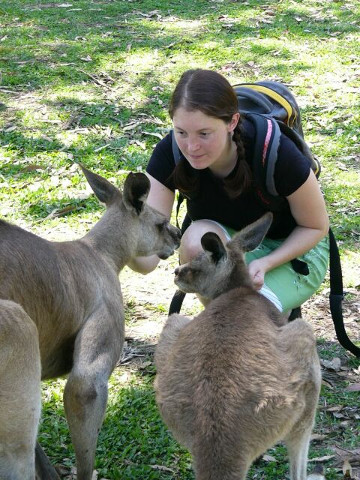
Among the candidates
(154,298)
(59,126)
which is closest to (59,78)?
(59,126)

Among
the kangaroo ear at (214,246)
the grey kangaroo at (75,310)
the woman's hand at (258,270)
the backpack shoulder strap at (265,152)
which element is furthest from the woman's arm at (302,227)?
the grey kangaroo at (75,310)

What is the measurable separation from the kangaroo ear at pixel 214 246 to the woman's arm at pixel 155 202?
57cm

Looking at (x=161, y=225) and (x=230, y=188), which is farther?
(x=161, y=225)

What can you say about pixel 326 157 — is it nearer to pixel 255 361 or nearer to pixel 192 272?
pixel 192 272

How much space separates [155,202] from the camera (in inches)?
143

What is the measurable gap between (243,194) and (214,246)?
45cm

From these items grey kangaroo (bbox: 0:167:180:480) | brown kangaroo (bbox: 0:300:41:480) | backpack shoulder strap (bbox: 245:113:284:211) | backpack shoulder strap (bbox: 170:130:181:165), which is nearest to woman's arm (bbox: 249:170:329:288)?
backpack shoulder strap (bbox: 245:113:284:211)

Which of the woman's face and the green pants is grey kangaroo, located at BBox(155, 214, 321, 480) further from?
the green pants

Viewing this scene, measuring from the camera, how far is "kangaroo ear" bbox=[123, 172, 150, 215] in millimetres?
3252

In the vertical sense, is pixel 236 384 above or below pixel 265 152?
below

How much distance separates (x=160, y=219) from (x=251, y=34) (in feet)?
16.6

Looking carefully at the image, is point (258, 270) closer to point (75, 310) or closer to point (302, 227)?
point (302, 227)

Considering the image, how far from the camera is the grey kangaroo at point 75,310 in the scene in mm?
2760

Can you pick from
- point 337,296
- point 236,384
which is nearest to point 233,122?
point 337,296
